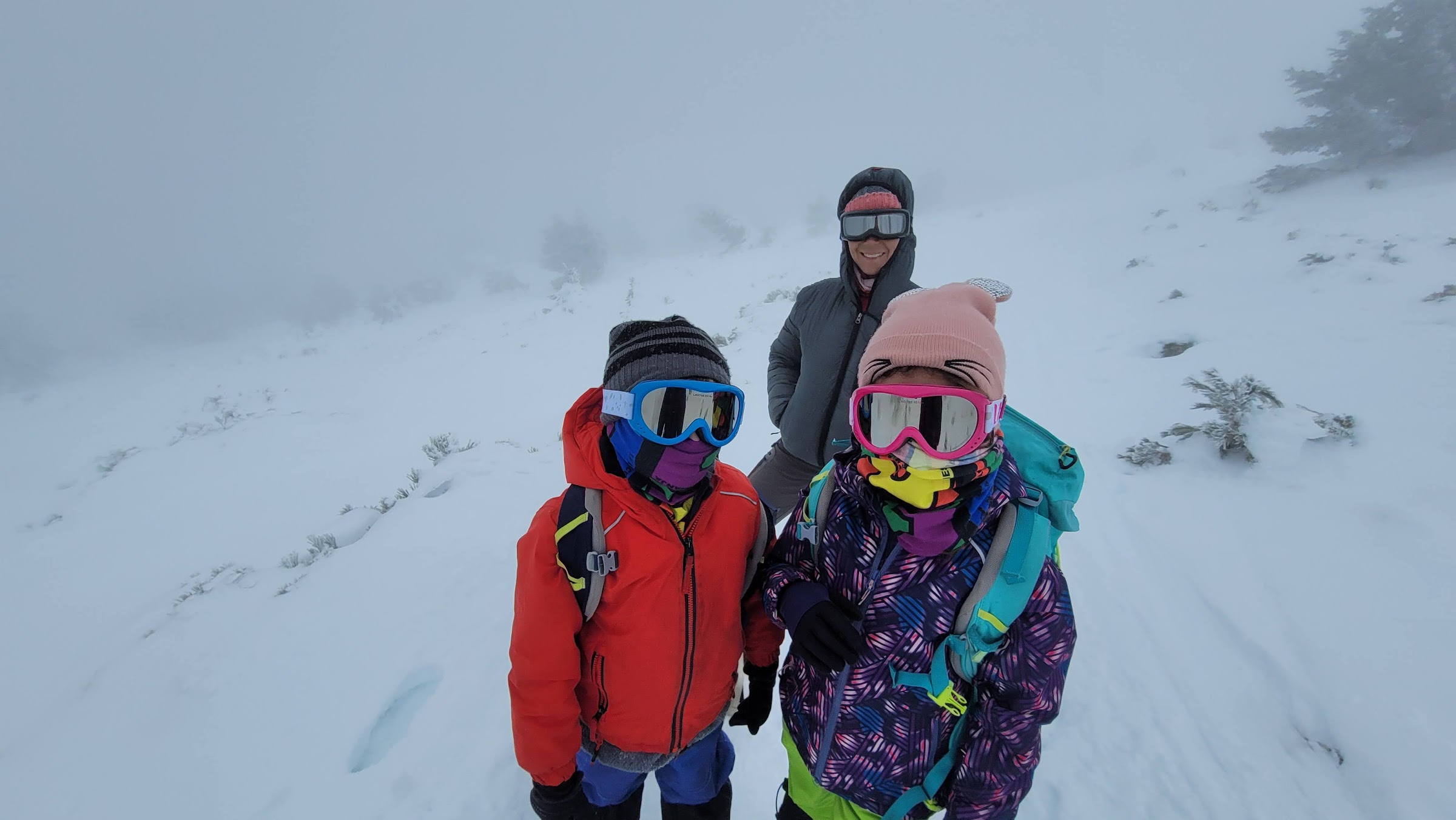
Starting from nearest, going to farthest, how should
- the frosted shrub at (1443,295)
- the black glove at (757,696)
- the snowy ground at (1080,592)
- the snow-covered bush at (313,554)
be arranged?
the black glove at (757,696)
the snowy ground at (1080,592)
the snow-covered bush at (313,554)
the frosted shrub at (1443,295)

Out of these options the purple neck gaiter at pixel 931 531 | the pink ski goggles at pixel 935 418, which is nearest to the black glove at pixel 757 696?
the purple neck gaiter at pixel 931 531

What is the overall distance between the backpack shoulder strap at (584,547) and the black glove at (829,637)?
2.26ft

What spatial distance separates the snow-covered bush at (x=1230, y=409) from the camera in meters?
4.19

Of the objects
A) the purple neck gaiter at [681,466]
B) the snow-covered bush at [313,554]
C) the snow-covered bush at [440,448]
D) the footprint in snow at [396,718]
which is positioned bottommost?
the snow-covered bush at [440,448]

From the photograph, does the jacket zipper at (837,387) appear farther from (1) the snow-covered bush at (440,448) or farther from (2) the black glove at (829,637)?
(1) the snow-covered bush at (440,448)

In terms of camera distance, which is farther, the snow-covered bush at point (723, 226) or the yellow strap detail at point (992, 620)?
the snow-covered bush at point (723, 226)

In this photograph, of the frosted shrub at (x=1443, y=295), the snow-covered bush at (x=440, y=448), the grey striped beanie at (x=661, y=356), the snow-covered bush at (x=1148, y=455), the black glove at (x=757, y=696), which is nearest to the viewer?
the grey striped beanie at (x=661, y=356)

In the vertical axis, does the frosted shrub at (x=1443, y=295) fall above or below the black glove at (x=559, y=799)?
above

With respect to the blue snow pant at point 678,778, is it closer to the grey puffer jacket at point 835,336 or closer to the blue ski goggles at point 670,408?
the blue ski goggles at point 670,408

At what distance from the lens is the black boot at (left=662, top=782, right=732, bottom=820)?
2.21 metres

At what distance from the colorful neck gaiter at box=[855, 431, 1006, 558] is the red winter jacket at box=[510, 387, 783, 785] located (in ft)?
2.25

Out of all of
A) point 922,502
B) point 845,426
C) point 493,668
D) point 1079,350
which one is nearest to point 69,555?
point 493,668

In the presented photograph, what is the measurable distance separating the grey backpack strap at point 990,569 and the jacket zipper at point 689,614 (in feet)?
2.95

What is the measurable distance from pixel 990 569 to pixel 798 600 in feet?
1.96
